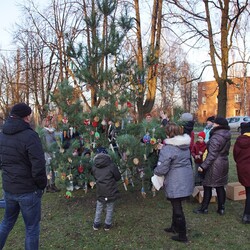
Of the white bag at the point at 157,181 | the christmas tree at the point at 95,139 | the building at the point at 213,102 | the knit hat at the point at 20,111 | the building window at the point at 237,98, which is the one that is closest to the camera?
the knit hat at the point at 20,111

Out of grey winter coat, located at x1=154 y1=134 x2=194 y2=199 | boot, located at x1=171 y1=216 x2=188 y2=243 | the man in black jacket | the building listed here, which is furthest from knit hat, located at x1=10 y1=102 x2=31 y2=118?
the building

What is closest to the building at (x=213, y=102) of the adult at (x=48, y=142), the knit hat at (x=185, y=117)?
the knit hat at (x=185, y=117)

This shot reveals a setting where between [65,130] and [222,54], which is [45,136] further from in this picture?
[222,54]

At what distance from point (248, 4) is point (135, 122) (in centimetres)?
941

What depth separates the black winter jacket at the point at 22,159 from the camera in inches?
125

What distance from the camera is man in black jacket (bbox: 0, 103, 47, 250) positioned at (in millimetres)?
3193

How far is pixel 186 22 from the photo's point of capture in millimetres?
12945

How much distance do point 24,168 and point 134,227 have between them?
2.17 m

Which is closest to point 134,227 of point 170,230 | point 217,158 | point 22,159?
point 170,230

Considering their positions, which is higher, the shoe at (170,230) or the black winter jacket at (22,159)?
the black winter jacket at (22,159)

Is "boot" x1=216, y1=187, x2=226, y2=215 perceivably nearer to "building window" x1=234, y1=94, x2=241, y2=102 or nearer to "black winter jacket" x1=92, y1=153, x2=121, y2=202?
"black winter jacket" x1=92, y1=153, x2=121, y2=202

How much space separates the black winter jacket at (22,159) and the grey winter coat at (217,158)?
274cm

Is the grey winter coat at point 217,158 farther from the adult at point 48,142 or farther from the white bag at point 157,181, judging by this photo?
the adult at point 48,142

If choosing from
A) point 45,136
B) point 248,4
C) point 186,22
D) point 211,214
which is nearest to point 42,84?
point 186,22
